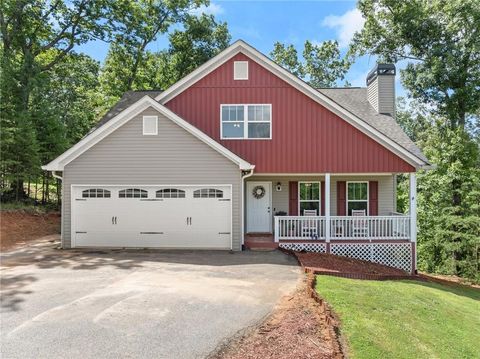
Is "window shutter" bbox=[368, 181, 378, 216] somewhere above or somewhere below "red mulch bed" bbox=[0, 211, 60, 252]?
above

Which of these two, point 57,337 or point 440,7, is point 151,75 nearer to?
point 440,7

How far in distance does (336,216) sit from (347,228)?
59 cm


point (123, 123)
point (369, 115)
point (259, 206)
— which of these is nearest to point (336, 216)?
point (259, 206)

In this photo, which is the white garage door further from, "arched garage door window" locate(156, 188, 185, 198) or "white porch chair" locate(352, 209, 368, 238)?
"white porch chair" locate(352, 209, 368, 238)

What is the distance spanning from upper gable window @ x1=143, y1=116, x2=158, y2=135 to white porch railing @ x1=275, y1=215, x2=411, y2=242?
5.40m

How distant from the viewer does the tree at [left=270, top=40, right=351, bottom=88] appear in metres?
35.8

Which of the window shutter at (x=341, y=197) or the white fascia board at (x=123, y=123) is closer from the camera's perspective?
the white fascia board at (x=123, y=123)

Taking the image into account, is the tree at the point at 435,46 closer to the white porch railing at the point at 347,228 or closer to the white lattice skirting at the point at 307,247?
the white porch railing at the point at 347,228

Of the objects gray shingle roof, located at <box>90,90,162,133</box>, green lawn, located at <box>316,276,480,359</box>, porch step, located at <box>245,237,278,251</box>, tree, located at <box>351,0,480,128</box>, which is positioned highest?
tree, located at <box>351,0,480,128</box>

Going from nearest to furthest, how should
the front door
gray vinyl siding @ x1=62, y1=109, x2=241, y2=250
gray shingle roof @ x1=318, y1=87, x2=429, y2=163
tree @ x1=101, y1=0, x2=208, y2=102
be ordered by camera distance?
gray vinyl siding @ x1=62, y1=109, x2=241, y2=250 < gray shingle roof @ x1=318, y1=87, x2=429, y2=163 < the front door < tree @ x1=101, y1=0, x2=208, y2=102

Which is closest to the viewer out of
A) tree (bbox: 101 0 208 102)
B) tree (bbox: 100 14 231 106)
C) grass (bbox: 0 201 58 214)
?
grass (bbox: 0 201 58 214)

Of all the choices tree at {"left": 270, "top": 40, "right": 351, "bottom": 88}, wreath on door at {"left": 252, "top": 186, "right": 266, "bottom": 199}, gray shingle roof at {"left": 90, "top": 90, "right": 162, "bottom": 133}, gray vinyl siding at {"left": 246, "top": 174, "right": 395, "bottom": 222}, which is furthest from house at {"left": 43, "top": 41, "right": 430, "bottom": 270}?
tree at {"left": 270, "top": 40, "right": 351, "bottom": 88}

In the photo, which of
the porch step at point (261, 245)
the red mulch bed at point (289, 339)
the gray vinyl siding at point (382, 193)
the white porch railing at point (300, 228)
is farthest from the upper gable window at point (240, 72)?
the red mulch bed at point (289, 339)

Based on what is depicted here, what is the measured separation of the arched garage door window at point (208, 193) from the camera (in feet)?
43.6
